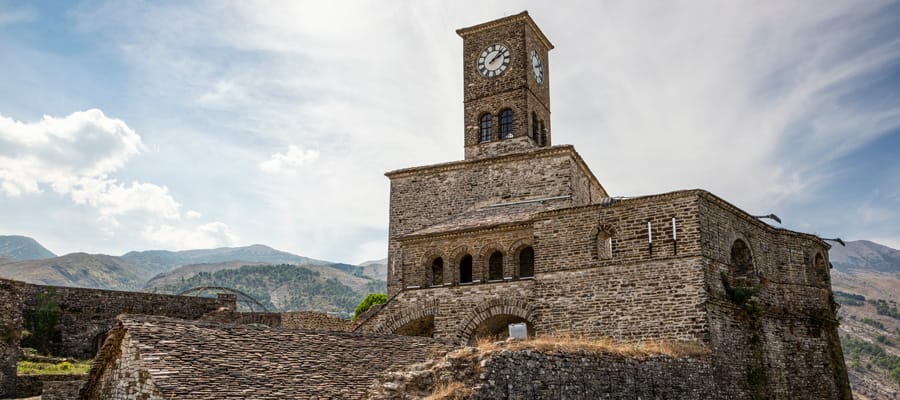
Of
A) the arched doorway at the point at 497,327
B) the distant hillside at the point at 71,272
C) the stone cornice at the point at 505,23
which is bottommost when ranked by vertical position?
the arched doorway at the point at 497,327

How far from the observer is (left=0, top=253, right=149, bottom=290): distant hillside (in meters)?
156

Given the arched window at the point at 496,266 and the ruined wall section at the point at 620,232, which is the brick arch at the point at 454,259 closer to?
the arched window at the point at 496,266

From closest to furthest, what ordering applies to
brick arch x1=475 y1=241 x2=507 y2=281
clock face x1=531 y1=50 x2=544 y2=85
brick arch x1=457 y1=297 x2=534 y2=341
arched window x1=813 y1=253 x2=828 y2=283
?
brick arch x1=457 y1=297 x2=534 y2=341 < brick arch x1=475 y1=241 x2=507 y2=281 < arched window x1=813 y1=253 x2=828 y2=283 < clock face x1=531 y1=50 x2=544 y2=85

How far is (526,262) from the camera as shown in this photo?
2697cm

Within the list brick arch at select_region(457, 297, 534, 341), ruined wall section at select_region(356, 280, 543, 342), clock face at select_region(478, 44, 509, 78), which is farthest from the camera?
clock face at select_region(478, 44, 509, 78)

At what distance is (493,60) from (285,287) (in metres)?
116

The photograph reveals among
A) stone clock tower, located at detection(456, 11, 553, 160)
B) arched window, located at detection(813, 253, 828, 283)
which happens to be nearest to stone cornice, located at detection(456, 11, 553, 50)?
stone clock tower, located at detection(456, 11, 553, 160)

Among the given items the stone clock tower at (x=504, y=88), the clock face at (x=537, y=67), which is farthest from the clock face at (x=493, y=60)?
the clock face at (x=537, y=67)

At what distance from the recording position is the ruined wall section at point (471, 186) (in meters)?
30.7

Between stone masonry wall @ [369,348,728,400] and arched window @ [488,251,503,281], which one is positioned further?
arched window @ [488,251,503,281]

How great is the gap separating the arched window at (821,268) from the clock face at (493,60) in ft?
51.6

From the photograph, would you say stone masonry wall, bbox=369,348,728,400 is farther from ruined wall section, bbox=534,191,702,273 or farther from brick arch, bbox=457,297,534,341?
brick arch, bbox=457,297,534,341

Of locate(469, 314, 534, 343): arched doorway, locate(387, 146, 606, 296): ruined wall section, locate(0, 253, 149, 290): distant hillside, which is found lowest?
locate(469, 314, 534, 343): arched doorway

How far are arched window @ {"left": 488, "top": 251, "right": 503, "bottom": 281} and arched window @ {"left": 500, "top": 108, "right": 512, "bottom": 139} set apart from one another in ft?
26.5
